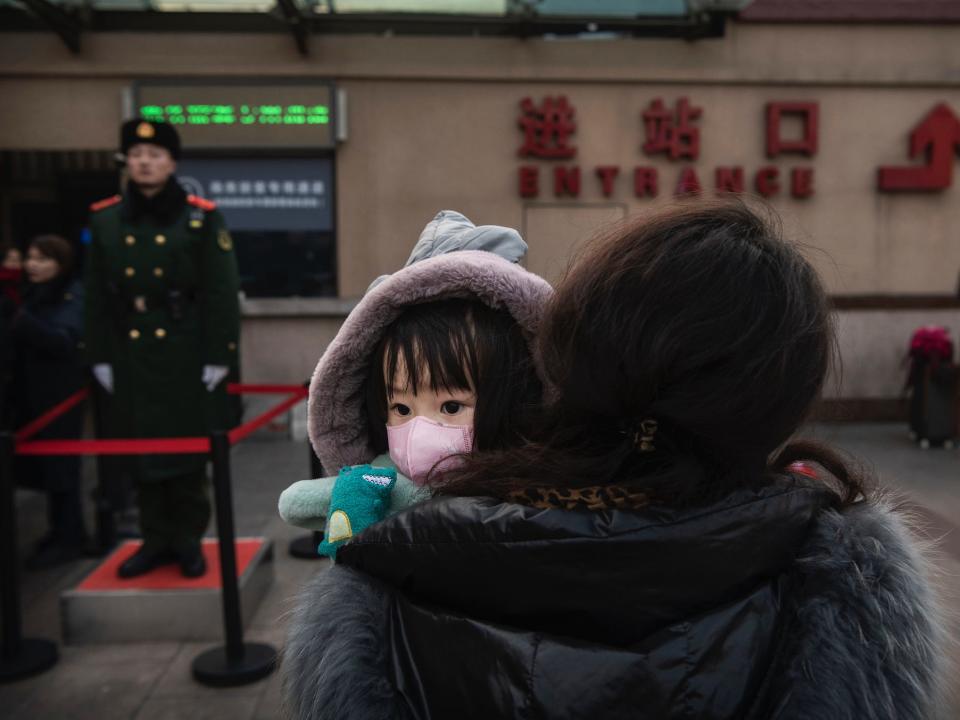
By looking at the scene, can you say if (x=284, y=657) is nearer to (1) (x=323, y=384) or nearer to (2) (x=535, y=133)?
(1) (x=323, y=384)

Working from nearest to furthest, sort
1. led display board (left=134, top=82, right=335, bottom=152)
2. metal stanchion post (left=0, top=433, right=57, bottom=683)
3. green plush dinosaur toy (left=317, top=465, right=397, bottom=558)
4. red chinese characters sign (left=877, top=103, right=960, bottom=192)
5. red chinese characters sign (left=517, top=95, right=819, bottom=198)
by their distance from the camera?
green plush dinosaur toy (left=317, top=465, right=397, bottom=558) < metal stanchion post (left=0, top=433, right=57, bottom=683) < led display board (left=134, top=82, right=335, bottom=152) < red chinese characters sign (left=517, top=95, right=819, bottom=198) < red chinese characters sign (left=877, top=103, right=960, bottom=192)

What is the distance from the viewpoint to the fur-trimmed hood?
1.40m

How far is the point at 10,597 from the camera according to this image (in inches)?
139

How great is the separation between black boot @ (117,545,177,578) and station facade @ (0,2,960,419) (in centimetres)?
454

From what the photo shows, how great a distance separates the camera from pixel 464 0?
8422 millimetres

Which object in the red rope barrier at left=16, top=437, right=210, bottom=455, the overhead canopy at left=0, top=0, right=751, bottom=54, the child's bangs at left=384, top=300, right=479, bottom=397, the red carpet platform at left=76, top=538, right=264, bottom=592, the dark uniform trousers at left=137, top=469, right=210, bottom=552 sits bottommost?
the red carpet platform at left=76, top=538, right=264, bottom=592

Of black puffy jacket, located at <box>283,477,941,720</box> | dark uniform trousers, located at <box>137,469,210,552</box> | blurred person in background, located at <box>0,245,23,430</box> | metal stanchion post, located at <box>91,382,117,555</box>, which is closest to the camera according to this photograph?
black puffy jacket, located at <box>283,477,941,720</box>

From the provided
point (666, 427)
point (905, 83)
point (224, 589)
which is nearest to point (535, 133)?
point (905, 83)

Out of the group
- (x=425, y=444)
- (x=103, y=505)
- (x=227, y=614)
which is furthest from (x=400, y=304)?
(x=103, y=505)

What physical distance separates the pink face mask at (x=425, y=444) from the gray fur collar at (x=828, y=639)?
0.31 meters

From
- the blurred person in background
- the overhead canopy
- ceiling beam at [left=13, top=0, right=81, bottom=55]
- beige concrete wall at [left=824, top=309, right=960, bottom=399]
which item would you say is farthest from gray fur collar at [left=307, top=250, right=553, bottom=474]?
beige concrete wall at [left=824, top=309, right=960, bottom=399]

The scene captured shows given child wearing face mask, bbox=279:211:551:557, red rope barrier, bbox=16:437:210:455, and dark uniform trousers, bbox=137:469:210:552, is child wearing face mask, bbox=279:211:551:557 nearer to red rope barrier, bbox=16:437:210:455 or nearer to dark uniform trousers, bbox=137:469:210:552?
red rope barrier, bbox=16:437:210:455

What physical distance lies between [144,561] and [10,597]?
0.65 meters

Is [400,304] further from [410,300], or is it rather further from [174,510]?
[174,510]
